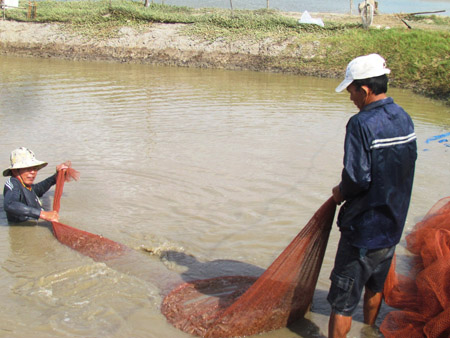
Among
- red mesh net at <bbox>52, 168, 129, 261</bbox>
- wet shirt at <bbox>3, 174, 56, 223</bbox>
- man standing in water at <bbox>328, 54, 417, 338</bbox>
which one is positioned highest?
man standing in water at <bbox>328, 54, 417, 338</bbox>

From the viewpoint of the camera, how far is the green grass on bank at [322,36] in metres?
14.1

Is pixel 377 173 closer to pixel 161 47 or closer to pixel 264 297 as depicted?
pixel 264 297

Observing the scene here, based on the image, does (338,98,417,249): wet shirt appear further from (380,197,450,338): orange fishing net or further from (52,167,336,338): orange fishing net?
(380,197,450,338): orange fishing net

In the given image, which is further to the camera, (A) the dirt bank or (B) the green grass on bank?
(A) the dirt bank

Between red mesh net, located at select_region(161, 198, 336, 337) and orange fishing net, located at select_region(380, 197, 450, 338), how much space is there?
23.5 inches

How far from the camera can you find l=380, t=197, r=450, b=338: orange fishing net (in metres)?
2.92

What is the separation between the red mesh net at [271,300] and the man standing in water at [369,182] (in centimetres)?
23

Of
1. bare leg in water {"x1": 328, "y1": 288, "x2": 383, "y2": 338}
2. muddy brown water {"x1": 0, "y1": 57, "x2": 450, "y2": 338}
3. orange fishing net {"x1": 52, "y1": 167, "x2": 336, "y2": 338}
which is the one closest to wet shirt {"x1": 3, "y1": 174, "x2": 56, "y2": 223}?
muddy brown water {"x1": 0, "y1": 57, "x2": 450, "y2": 338}

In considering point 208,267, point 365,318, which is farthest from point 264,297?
point 208,267

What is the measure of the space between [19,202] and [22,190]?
18 cm

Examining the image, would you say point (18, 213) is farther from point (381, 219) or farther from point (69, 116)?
point (69, 116)

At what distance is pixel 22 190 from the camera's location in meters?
4.80

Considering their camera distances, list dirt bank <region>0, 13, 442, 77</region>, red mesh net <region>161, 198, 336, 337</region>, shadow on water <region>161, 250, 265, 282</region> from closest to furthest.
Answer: red mesh net <region>161, 198, 336, 337</region> < shadow on water <region>161, 250, 265, 282</region> < dirt bank <region>0, 13, 442, 77</region>

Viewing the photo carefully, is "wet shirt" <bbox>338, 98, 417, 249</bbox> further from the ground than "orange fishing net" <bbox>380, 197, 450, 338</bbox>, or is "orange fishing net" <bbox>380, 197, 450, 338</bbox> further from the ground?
"wet shirt" <bbox>338, 98, 417, 249</bbox>
